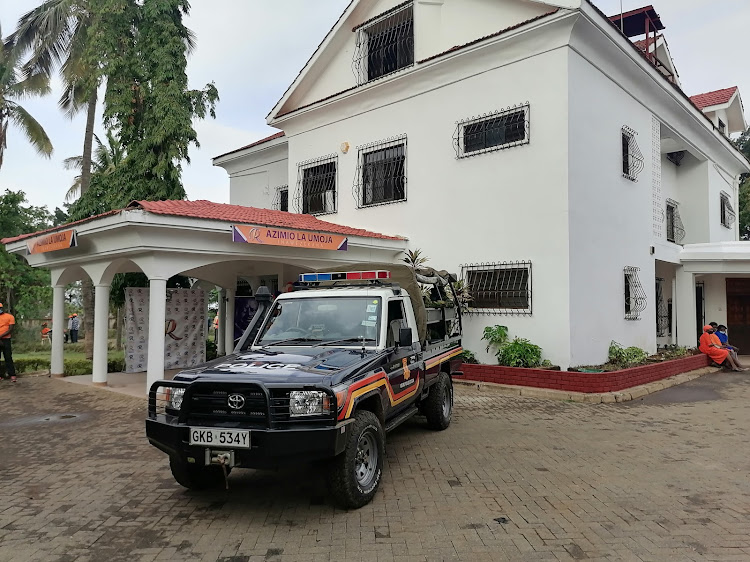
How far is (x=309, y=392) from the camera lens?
403cm

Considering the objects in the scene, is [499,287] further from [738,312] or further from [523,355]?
[738,312]

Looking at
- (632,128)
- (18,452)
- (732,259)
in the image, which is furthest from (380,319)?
(732,259)

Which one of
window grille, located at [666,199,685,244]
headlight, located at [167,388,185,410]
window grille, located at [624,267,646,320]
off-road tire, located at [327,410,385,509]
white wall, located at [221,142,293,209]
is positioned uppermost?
white wall, located at [221,142,293,209]

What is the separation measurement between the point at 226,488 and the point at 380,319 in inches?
87.5

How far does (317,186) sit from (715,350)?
11.9m

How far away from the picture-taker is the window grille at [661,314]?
1563 cm

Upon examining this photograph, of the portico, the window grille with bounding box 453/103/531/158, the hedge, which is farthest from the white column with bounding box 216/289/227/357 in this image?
the window grille with bounding box 453/103/531/158

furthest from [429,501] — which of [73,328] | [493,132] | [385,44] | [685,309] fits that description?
[73,328]

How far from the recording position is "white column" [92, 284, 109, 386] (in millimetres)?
10945

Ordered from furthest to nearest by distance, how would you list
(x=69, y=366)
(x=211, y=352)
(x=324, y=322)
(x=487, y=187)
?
(x=211, y=352) → (x=69, y=366) → (x=487, y=187) → (x=324, y=322)

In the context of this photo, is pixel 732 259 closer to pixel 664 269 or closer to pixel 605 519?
pixel 664 269

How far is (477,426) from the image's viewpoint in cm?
752

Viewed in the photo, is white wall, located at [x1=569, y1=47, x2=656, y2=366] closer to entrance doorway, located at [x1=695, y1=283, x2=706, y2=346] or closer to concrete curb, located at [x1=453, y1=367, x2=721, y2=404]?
concrete curb, located at [x1=453, y1=367, x2=721, y2=404]

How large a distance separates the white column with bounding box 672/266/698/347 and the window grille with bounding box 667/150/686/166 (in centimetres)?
388
